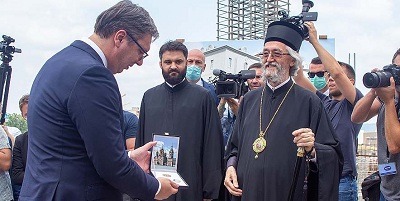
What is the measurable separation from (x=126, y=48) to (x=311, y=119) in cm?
181

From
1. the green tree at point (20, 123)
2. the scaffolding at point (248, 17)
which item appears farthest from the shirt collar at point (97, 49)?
the scaffolding at point (248, 17)

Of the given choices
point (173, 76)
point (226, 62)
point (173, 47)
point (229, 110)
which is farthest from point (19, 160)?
point (226, 62)

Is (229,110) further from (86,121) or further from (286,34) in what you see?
(86,121)

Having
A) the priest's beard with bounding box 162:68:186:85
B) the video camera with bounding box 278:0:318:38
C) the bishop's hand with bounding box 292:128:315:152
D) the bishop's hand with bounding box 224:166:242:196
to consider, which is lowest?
the bishop's hand with bounding box 224:166:242:196

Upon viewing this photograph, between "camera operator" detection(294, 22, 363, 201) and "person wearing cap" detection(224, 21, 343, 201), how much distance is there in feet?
1.30

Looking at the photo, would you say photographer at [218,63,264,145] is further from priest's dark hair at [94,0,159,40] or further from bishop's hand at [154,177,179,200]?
priest's dark hair at [94,0,159,40]

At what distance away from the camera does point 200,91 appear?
4.92 m

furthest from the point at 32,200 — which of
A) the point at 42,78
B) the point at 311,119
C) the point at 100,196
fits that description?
the point at 311,119

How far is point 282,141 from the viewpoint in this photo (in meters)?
3.90

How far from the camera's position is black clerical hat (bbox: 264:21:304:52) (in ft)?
13.6

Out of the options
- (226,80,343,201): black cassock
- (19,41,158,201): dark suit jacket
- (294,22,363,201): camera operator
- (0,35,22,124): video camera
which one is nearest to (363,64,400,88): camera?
(226,80,343,201): black cassock

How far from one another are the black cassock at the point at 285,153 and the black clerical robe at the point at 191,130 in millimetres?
546

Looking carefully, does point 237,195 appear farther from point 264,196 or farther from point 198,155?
point 198,155

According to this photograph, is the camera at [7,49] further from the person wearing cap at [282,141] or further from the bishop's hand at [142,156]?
the bishop's hand at [142,156]
